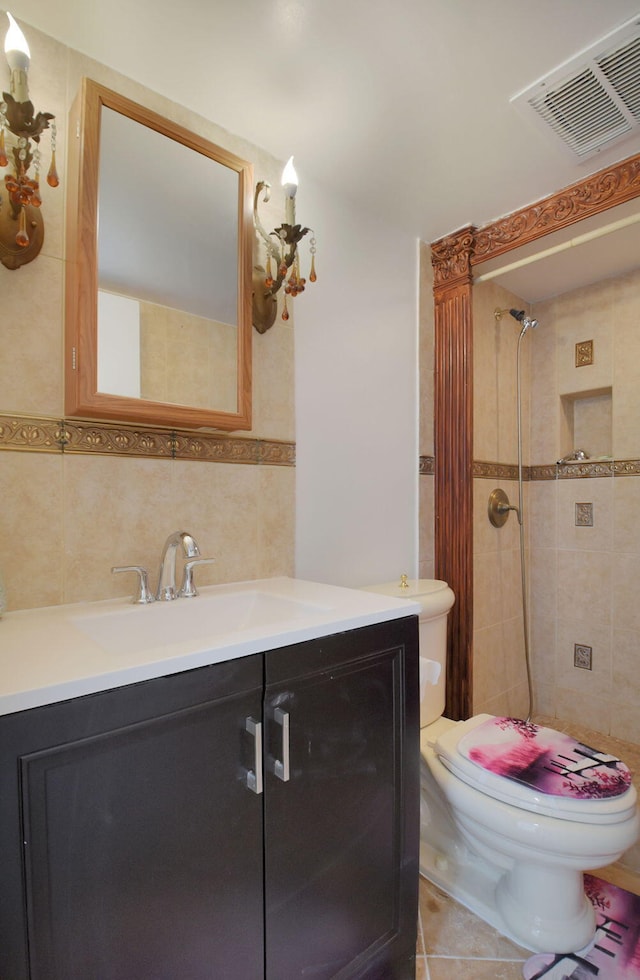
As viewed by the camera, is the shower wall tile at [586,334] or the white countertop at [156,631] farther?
the shower wall tile at [586,334]

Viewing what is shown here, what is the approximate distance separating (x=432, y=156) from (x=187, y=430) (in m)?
1.19

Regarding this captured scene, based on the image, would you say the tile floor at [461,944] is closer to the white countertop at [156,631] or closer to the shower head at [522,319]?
the white countertop at [156,631]

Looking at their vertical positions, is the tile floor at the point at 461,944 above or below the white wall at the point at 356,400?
below

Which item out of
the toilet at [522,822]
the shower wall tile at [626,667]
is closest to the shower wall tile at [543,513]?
the shower wall tile at [626,667]

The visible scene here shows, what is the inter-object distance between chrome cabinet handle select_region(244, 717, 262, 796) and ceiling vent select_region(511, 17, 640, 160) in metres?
1.68

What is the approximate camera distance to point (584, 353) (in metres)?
2.37

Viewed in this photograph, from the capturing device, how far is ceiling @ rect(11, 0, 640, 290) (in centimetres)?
108

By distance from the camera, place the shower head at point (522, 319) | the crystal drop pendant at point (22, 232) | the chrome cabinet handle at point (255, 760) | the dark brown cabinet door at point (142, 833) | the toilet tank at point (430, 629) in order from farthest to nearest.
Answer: the shower head at point (522, 319)
the toilet tank at point (430, 629)
the crystal drop pendant at point (22, 232)
the chrome cabinet handle at point (255, 760)
the dark brown cabinet door at point (142, 833)

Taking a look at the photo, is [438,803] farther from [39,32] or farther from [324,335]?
[39,32]

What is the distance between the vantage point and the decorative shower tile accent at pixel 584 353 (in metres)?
2.35

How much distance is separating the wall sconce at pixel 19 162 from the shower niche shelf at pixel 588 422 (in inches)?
91.9

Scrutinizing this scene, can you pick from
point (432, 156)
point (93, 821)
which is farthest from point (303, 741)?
point (432, 156)

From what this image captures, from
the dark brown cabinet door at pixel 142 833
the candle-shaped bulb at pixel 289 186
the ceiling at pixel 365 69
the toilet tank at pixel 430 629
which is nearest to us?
the dark brown cabinet door at pixel 142 833

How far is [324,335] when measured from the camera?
64.6 inches
